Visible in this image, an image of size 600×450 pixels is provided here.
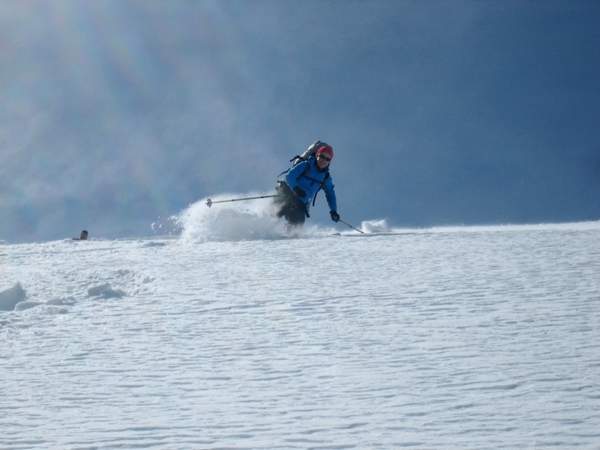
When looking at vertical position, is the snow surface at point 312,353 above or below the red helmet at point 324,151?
below

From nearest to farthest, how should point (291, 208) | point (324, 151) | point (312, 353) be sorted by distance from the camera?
point (312, 353), point (324, 151), point (291, 208)

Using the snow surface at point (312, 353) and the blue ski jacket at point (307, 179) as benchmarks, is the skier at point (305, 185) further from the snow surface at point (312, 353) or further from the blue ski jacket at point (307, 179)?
the snow surface at point (312, 353)

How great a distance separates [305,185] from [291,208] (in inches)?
26.4

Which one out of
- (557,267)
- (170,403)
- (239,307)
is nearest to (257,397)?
(170,403)

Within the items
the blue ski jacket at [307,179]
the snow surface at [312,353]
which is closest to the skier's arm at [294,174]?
the blue ski jacket at [307,179]

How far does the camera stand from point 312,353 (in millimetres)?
5328

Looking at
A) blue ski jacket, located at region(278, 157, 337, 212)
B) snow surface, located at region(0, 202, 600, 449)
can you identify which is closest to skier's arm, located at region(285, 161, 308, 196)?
blue ski jacket, located at region(278, 157, 337, 212)

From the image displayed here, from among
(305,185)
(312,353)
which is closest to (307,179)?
(305,185)

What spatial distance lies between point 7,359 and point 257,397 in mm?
2624

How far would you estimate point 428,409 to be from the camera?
406 centimetres

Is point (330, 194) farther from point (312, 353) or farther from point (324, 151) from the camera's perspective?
point (312, 353)

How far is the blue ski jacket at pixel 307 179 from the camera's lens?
16.1 m

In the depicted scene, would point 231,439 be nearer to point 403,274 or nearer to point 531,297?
point 531,297

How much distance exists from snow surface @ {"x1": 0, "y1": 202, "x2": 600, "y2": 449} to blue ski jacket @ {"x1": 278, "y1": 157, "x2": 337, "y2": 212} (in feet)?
20.4
